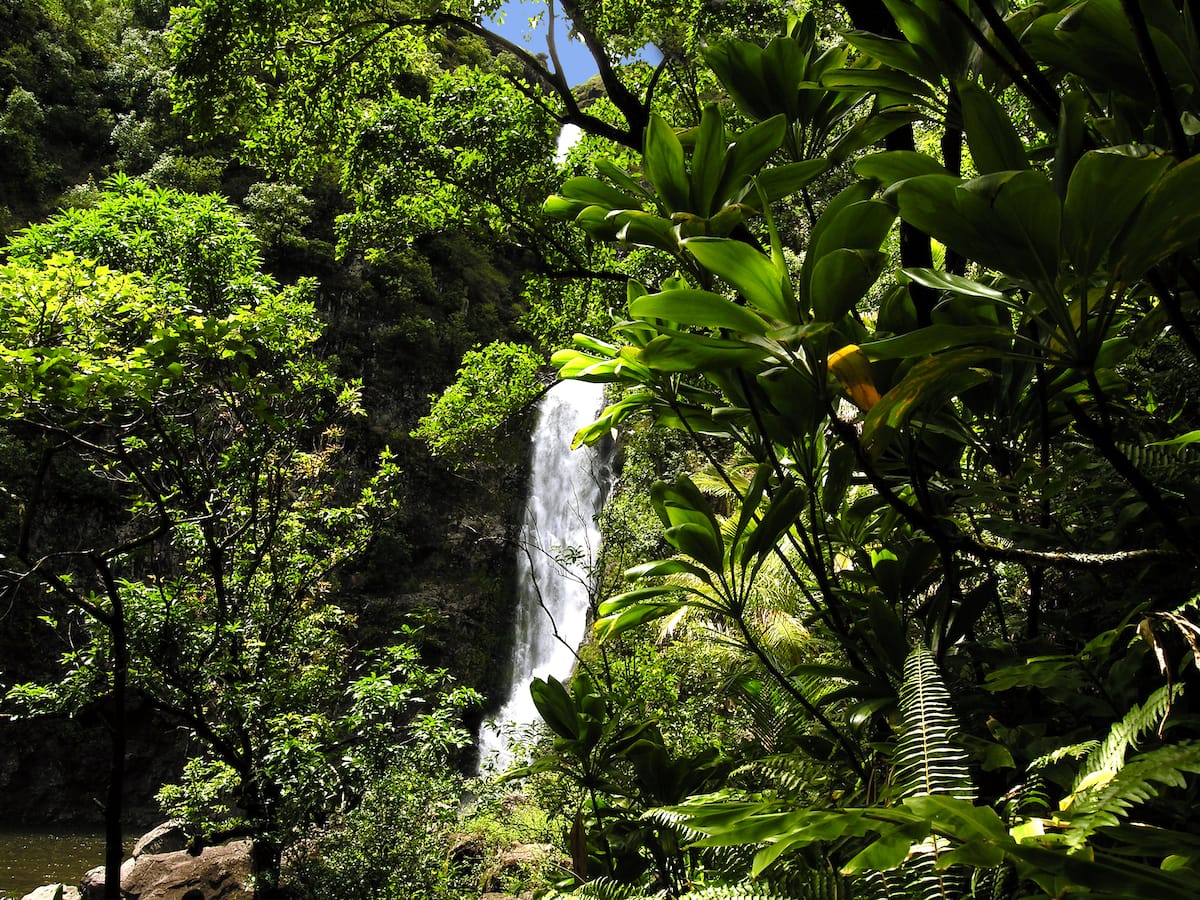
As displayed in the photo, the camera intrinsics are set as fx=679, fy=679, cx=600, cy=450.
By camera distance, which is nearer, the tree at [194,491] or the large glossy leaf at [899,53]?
the large glossy leaf at [899,53]

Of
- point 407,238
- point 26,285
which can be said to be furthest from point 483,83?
point 26,285

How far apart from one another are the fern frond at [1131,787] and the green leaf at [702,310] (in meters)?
0.53

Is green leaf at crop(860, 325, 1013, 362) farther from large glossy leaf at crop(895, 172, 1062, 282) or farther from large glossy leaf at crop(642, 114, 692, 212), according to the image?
large glossy leaf at crop(642, 114, 692, 212)

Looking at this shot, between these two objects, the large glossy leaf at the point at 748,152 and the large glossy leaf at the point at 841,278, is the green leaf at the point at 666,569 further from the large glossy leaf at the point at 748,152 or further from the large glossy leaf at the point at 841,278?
the large glossy leaf at the point at 748,152

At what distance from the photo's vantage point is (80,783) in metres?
12.8

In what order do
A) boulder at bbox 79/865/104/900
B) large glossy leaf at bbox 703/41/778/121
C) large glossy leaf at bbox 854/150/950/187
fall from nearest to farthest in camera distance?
large glossy leaf at bbox 854/150/950/187 < large glossy leaf at bbox 703/41/778/121 < boulder at bbox 79/865/104/900

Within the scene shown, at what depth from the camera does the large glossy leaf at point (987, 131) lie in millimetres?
806

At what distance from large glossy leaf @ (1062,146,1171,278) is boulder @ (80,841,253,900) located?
23.6ft

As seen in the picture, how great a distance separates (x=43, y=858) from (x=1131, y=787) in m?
13.8

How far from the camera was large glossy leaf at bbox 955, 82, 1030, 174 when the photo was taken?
31.7 inches

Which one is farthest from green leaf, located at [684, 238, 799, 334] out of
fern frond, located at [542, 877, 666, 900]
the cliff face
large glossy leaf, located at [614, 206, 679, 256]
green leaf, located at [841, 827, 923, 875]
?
the cliff face

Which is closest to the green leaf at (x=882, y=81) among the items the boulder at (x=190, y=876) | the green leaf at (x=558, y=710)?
the green leaf at (x=558, y=710)

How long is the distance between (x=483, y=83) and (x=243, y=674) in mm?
4621

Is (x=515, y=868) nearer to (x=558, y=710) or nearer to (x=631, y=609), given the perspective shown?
(x=558, y=710)
